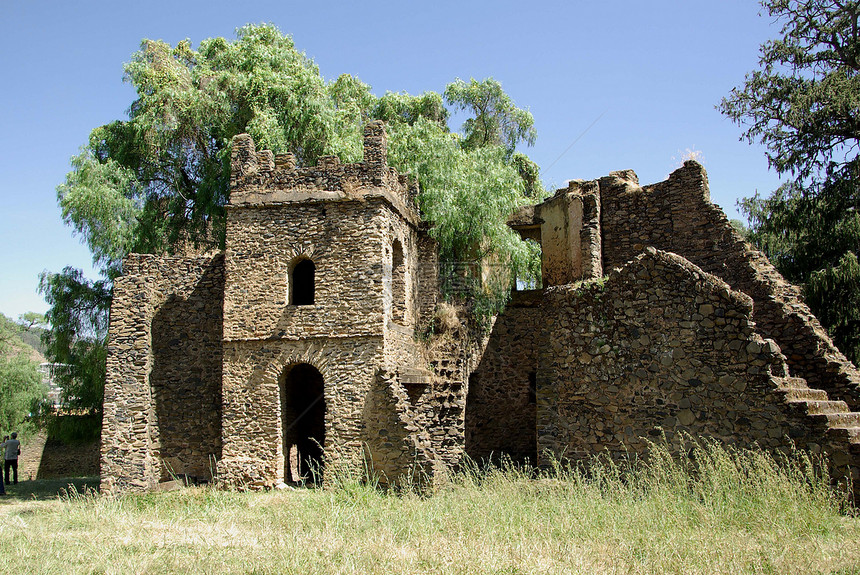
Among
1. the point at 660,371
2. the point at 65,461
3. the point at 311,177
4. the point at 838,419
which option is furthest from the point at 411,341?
the point at 65,461

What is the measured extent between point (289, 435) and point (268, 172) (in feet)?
19.6

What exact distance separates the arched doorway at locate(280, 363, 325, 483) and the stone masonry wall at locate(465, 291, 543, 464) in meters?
3.76

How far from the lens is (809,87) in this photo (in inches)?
708

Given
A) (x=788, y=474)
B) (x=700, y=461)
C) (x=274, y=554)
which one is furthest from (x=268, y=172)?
(x=788, y=474)

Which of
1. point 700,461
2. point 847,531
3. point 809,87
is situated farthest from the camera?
point 809,87

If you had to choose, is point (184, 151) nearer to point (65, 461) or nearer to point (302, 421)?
point (302, 421)

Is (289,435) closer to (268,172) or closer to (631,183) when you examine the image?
(268,172)

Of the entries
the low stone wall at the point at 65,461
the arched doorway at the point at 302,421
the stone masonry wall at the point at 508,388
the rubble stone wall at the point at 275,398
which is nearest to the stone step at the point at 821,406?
the stone masonry wall at the point at 508,388

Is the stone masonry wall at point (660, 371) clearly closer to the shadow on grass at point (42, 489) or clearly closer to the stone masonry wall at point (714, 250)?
the stone masonry wall at point (714, 250)

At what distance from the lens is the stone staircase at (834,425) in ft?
31.9

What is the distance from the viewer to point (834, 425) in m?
9.98

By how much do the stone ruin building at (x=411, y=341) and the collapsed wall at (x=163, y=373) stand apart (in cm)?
4

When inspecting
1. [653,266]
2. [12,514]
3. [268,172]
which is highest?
[268,172]

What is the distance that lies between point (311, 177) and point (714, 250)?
8666 millimetres
